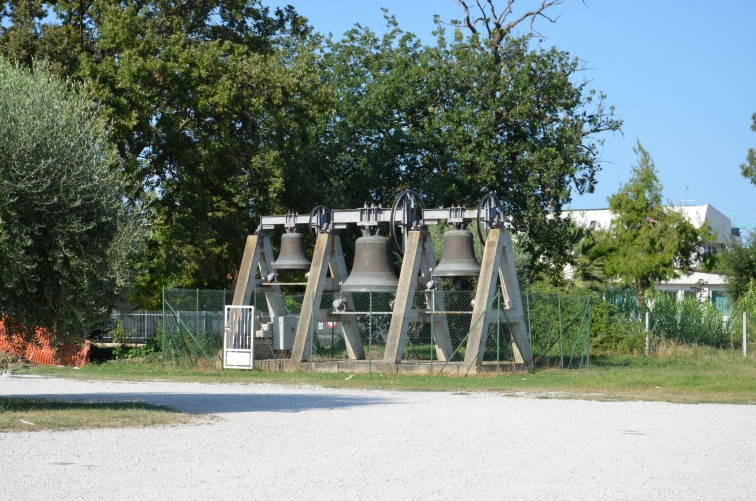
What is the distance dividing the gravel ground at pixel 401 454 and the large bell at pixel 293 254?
37.3 feet

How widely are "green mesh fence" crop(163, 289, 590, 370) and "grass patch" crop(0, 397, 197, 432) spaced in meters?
11.1

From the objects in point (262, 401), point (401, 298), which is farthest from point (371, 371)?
point (262, 401)

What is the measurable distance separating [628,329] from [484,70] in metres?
13.0

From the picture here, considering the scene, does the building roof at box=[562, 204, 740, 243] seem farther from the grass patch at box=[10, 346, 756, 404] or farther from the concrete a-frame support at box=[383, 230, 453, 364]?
the concrete a-frame support at box=[383, 230, 453, 364]

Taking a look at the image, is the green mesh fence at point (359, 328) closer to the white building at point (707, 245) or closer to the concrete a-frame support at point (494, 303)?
the concrete a-frame support at point (494, 303)

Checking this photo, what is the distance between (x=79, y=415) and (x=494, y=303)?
15.1 meters

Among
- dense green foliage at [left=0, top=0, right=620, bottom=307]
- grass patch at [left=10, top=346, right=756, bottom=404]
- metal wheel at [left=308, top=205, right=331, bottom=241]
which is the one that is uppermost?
dense green foliage at [left=0, top=0, right=620, bottom=307]

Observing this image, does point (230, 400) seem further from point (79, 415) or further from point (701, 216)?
point (701, 216)

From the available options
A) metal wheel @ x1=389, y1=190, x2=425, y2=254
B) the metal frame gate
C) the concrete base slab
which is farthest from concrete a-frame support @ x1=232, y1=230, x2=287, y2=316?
metal wheel @ x1=389, y1=190, x2=425, y2=254

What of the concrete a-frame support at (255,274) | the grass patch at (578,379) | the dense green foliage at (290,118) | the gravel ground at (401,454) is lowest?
the gravel ground at (401,454)

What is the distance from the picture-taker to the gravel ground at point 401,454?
10.7 meters

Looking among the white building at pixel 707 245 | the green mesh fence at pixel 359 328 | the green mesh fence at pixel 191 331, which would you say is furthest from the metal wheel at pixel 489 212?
the white building at pixel 707 245

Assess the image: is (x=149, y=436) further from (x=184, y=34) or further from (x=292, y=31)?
(x=292, y=31)

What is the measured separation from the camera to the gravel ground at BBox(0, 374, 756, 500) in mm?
10672
